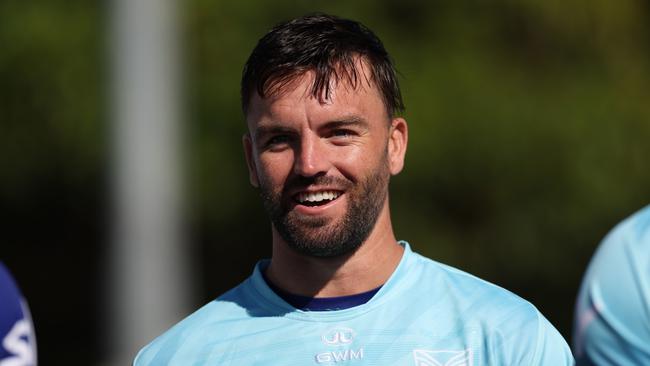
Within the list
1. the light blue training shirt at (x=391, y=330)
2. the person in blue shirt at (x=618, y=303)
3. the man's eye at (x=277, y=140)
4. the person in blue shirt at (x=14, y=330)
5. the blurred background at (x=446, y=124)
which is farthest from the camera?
the blurred background at (x=446, y=124)

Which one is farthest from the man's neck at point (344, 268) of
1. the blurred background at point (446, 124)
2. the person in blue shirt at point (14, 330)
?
the blurred background at point (446, 124)

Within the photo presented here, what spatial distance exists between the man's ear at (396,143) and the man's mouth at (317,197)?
0.27m

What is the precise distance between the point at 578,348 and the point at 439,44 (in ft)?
26.8

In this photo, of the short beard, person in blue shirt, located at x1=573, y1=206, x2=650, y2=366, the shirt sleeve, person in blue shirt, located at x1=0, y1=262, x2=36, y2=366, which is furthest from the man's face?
person in blue shirt, located at x1=573, y1=206, x2=650, y2=366

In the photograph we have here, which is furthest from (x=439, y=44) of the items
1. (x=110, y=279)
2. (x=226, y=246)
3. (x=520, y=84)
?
(x=110, y=279)

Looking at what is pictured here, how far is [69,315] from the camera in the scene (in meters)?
11.9

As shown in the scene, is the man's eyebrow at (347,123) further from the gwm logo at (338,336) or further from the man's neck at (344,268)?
the gwm logo at (338,336)

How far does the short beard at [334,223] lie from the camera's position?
3914mm

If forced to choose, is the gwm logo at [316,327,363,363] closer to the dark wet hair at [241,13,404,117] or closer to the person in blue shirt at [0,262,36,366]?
the dark wet hair at [241,13,404,117]

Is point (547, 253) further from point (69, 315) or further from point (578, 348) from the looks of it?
point (578, 348)

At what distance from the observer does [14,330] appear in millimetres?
3674

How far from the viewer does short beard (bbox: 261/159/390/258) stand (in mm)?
3914

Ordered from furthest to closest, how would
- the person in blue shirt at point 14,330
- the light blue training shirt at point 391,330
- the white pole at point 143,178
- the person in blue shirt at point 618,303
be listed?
the white pole at point 143,178
the light blue training shirt at point 391,330
the person in blue shirt at point 14,330
the person in blue shirt at point 618,303

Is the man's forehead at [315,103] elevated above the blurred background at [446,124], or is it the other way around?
the man's forehead at [315,103]
